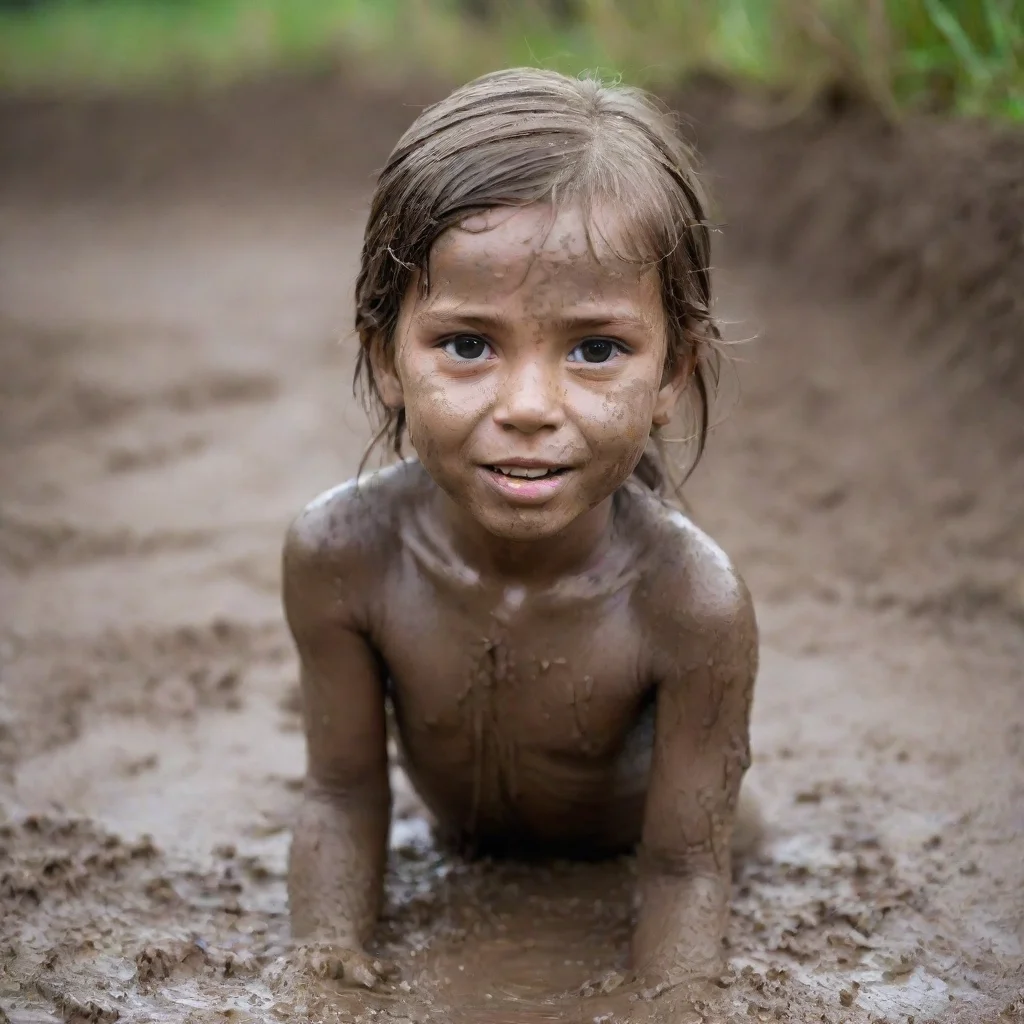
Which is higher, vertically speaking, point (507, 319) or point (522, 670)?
point (507, 319)

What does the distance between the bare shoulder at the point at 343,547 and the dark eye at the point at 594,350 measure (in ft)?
1.65

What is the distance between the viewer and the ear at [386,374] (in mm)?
2152

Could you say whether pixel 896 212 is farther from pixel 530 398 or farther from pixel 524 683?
pixel 530 398

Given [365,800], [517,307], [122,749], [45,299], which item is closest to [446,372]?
[517,307]

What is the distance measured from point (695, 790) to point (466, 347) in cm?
81

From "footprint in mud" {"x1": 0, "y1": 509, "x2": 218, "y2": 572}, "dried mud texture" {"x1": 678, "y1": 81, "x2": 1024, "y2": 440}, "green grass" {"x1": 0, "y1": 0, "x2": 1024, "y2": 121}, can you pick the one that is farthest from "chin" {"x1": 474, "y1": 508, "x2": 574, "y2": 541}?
"footprint in mud" {"x1": 0, "y1": 509, "x2": 218, "y2": 572}

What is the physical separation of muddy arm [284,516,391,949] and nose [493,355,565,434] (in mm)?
536

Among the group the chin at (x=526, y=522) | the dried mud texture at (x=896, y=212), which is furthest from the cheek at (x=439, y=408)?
the dried mud texture at (x=896, y=212)

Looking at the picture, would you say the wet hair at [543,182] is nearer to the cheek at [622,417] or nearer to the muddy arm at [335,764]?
the cheek at [622,417]

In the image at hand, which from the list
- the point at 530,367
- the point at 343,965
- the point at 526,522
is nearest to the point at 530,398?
the point at 530,367

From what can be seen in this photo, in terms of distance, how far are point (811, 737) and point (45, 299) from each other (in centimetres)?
489

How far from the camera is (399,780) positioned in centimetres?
308

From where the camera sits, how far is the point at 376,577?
2.30m

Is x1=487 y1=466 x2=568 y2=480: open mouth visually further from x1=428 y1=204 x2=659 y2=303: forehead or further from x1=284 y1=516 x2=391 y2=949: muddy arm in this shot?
x1=284 y1=516 x2=391 y2=949: muddy arm
